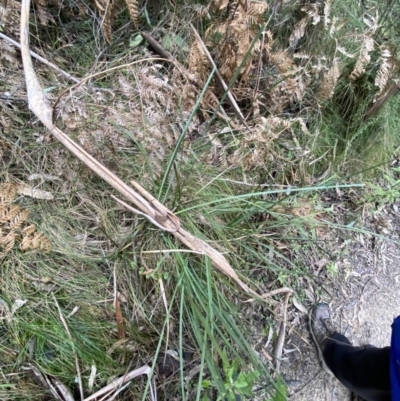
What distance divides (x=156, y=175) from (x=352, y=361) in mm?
1333

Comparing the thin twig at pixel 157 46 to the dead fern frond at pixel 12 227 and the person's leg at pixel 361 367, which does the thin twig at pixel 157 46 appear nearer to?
the dead fern frond at pixel 12 227

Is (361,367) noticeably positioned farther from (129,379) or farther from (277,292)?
(129,379)

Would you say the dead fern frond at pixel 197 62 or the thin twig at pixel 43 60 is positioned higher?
the dead fern frond at pixel 197 62

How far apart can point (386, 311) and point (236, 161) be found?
1.24 meters

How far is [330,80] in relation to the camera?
5.65 feet

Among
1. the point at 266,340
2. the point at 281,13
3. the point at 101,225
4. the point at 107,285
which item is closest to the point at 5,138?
the point at 101,225

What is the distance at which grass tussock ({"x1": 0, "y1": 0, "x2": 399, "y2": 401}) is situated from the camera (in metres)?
1.63

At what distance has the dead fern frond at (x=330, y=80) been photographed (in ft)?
5.58

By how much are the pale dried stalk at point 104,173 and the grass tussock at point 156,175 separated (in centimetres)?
11

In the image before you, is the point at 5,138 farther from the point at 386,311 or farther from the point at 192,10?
the point at 386,311

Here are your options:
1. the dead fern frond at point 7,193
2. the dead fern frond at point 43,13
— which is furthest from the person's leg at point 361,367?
the dead fern frond at point 43,13

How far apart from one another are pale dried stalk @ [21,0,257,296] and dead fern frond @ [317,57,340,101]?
0.94 metres

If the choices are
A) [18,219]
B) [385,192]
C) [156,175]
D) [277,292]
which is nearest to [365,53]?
[385,192]

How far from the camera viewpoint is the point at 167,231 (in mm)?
1464
